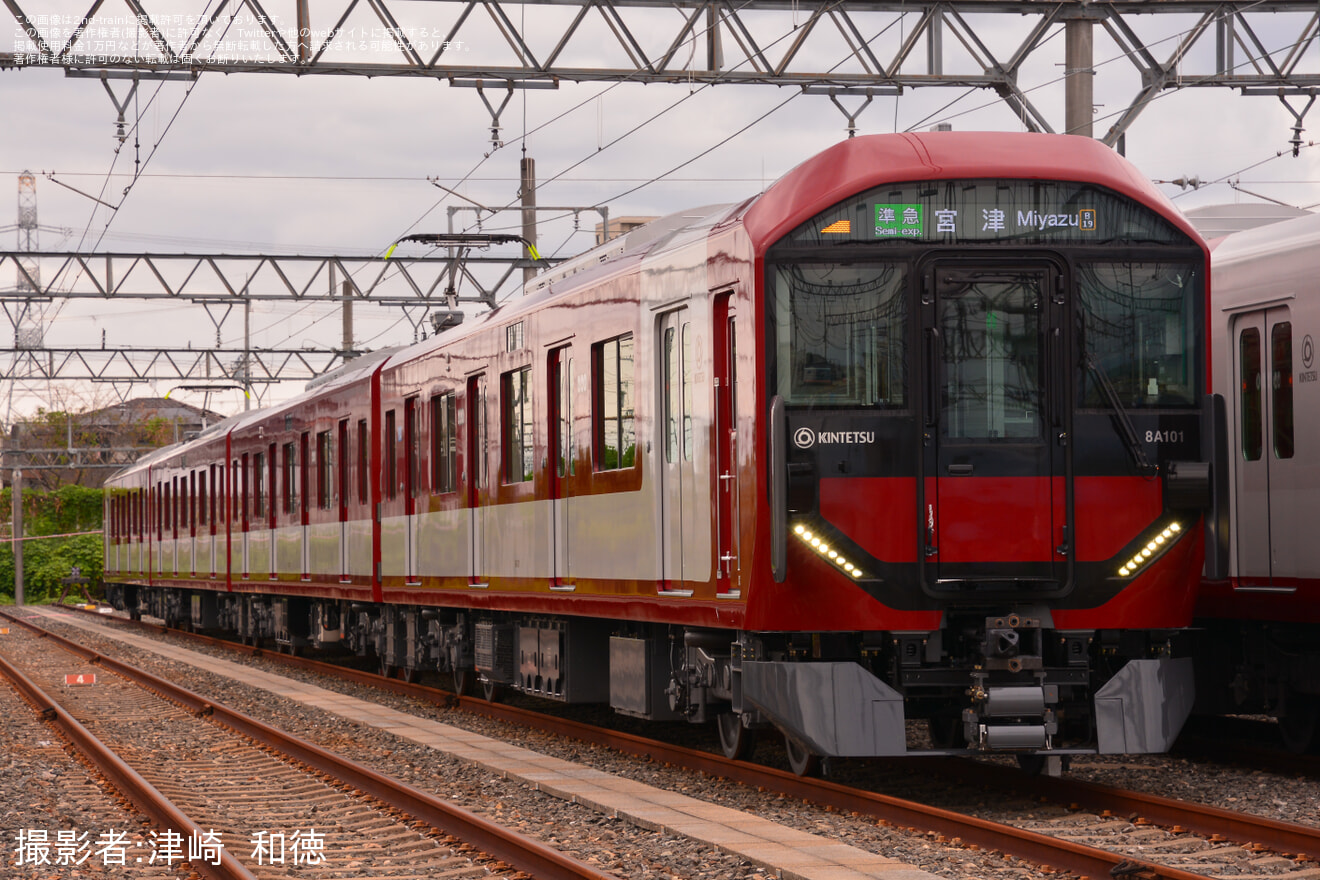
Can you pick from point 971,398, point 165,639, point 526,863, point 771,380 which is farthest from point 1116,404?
point 165,639

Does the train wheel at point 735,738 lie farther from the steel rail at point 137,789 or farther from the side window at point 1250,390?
the side window at point 1250,390


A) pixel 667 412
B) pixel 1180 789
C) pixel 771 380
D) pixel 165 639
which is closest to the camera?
pixel 771 380

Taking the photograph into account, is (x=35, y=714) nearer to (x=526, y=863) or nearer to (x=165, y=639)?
(x=526, y=863)

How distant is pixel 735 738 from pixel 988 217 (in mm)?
3667

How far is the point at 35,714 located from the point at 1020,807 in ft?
36.4

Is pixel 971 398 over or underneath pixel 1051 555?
over

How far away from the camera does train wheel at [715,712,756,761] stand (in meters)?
11.0

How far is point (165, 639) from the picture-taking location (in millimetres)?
33594

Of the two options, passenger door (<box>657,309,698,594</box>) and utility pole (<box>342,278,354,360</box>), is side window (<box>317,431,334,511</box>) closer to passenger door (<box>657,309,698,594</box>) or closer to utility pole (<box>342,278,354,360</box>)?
passenger door (<box>657,309,698,594</box>)

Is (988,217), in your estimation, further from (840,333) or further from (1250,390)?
(1250,390)

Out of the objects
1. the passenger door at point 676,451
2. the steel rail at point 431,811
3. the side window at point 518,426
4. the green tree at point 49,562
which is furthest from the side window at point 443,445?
the green tree at point 49,562

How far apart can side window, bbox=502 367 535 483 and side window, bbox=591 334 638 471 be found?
1.52 metres

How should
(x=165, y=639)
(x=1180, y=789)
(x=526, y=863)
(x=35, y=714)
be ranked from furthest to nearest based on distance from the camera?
(x=165, y=639)
(x=35, y=714)
(x=1180, y=789)
(x=526, y=863)

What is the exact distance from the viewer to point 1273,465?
431 inches
